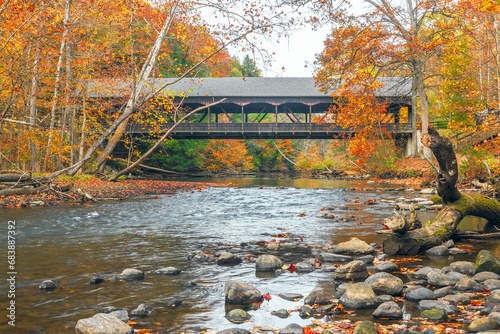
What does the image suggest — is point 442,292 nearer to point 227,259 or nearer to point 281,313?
point 281,313

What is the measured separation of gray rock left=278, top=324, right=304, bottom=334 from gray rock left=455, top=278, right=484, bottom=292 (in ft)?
5.91

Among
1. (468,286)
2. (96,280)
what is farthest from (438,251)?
(96,280)

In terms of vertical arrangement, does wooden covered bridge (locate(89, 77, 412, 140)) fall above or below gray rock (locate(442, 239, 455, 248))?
above

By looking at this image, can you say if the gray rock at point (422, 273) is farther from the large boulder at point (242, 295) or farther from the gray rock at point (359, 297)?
the large boulder at point (242, 295)

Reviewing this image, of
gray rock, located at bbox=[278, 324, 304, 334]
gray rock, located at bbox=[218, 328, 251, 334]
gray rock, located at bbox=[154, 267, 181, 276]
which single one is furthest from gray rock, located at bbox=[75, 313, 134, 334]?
gray rock, located at bbox=[154, 267, 181, 276]

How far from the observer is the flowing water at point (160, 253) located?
3.10m

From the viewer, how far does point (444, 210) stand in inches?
225

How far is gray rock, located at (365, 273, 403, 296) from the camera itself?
3.45 meters

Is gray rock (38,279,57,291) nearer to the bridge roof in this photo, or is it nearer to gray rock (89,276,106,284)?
gray rock (89,276,106,284)

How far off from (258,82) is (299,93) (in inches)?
161

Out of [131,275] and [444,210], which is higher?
[444,210]

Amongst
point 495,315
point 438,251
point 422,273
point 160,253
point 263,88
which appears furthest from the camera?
point 263,88

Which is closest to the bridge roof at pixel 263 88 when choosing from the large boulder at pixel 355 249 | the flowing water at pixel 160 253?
the flowing water at pixel 160 253

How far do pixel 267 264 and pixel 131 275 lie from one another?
1.48m
